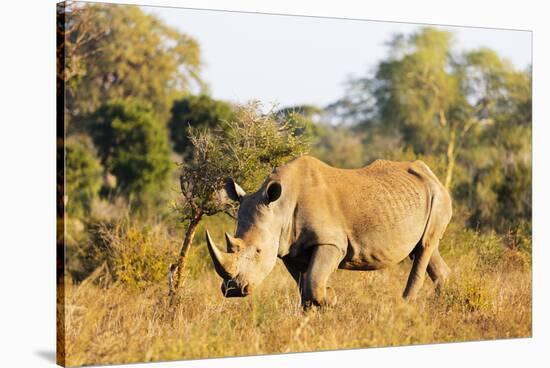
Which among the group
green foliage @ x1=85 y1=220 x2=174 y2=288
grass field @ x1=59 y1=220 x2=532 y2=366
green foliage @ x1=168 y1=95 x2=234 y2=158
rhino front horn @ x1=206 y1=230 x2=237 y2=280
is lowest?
grass field @ x1=59 y1=220 x2=532 y2=366

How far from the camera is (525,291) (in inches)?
559

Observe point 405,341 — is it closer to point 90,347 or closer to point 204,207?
point 204,207

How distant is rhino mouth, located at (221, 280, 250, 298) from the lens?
11.0 meters

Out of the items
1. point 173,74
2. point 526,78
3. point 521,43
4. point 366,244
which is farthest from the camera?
point 173,74

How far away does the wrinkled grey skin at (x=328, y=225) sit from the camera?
11.3m

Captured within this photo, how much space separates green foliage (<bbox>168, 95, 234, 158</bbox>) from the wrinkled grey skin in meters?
13.7

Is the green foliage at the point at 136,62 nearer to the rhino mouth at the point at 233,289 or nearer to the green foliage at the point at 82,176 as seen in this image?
the green foliage at the point at 82,176

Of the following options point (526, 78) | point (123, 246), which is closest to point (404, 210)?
point (123, 246)

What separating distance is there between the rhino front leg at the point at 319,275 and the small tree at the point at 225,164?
51.6 inches

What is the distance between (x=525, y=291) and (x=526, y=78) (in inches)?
482

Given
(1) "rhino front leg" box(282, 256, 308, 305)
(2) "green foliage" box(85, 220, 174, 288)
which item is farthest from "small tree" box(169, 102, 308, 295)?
(2) "green foliage" box(85, 220, 174, 288)

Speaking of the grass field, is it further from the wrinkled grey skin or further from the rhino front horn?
the rhino front horn

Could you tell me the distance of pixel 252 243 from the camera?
1125 centimetres

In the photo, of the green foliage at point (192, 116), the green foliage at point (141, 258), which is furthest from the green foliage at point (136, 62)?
the green foliage at point (141, 258)
